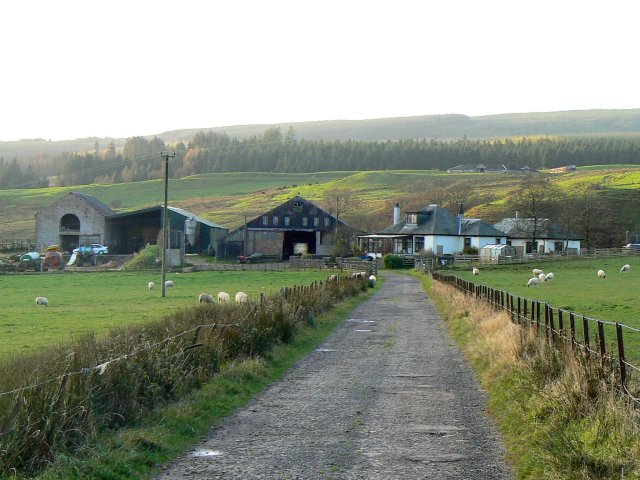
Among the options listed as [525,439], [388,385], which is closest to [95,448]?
[525,439]

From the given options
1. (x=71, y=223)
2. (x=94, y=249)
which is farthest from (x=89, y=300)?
(x=71, y=223)

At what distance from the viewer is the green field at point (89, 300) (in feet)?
81.6

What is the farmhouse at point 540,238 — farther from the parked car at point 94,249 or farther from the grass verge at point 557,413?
the grass verge at point 557,413

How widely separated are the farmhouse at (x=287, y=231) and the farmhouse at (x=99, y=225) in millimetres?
2982

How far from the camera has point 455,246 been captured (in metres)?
104

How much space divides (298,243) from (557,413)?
3814 inches

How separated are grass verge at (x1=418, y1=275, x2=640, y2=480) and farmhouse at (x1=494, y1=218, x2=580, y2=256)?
89.5 m

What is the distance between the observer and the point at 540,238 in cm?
10469

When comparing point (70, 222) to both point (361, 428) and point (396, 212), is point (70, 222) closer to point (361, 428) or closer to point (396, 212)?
point (396, 212)

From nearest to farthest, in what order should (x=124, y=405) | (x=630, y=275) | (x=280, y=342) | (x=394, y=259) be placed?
(x=124, y=405), (x=280, y=342), (x=630, y=275), (x=394, y=259)

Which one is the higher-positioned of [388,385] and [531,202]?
[531,202]

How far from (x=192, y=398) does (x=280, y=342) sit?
764cm

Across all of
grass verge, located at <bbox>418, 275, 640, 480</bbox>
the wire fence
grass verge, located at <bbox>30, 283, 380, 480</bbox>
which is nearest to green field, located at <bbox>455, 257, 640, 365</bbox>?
the wire fence

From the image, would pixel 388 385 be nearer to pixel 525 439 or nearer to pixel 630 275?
pixel 525 439
